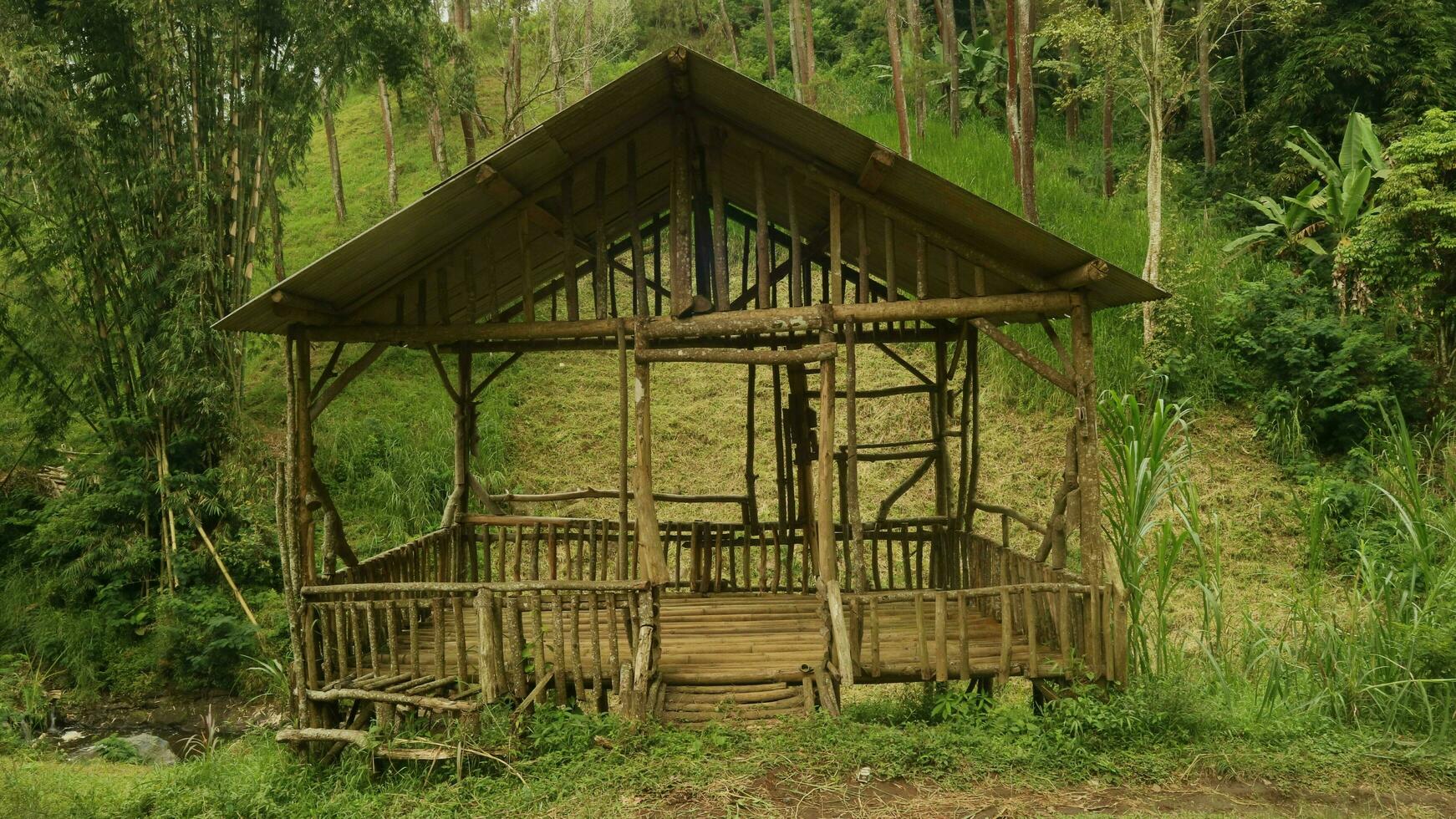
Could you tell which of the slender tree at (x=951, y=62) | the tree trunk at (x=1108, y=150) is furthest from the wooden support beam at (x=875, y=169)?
the slender tree at (x=951, y=62)

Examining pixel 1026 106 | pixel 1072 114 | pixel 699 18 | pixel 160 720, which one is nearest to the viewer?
pixel 160 720

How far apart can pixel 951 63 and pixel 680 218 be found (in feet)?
59.7

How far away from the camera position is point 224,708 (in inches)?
414

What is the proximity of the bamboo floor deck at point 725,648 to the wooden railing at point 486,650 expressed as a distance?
3 centimetres

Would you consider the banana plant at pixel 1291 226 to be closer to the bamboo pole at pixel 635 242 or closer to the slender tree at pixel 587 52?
the bamboo pole at pixel 635 242

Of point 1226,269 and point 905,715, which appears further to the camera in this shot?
point 1226,269

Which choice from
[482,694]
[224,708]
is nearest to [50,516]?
[224,708]

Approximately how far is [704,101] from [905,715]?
4.52 metres

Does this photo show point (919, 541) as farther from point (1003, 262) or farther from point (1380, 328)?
point (1380, 328)

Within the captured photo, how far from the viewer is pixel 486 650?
6.52 m

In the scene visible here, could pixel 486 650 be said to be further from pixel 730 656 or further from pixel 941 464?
pixel 941 464

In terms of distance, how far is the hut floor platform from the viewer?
6.61 m

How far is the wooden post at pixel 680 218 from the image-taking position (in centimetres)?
696

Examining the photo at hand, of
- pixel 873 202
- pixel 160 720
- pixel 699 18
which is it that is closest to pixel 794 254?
pixel 873 202
